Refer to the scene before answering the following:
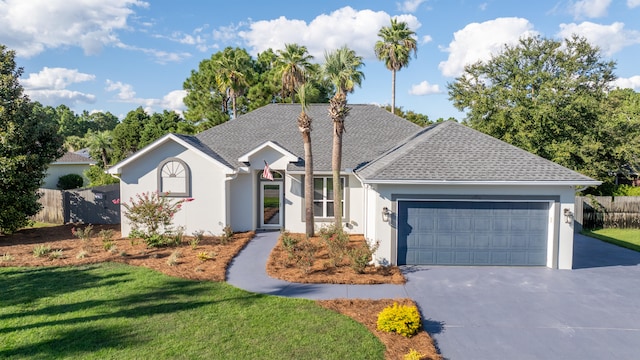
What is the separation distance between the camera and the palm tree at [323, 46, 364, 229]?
14117 millimetres

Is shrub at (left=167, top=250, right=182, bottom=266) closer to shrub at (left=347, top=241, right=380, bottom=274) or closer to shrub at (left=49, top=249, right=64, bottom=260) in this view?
shrub at (left=49, top=249, right=64, bottom=260)

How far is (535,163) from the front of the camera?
40.2 feet

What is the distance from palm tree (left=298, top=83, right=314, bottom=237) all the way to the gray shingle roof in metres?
1.23

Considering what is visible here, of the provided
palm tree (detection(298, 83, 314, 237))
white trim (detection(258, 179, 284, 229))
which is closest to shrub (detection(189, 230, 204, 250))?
white trim (detection(258, 179, 284, 229))

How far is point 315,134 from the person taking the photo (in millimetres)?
19375

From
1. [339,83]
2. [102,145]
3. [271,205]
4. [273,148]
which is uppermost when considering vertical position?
[339,83]

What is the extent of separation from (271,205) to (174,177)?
759cm

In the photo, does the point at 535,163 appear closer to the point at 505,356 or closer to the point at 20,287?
the point at 505,356

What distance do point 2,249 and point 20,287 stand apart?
228 inches

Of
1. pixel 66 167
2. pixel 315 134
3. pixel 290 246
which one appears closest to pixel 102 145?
pixel 66 167

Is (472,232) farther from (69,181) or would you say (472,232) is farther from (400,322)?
(69,181)

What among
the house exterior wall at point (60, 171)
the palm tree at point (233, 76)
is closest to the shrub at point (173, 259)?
the palm tree at point (233, 76)

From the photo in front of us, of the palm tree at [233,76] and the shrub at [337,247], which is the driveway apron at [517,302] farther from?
the palm tree at [233,76]

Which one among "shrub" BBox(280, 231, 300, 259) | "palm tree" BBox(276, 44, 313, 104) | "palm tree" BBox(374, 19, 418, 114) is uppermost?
"palm tree" BBox(374, 19, 418, 114)
